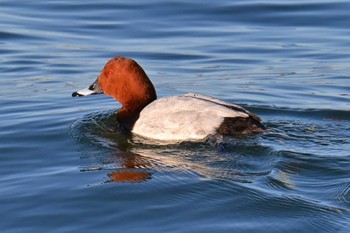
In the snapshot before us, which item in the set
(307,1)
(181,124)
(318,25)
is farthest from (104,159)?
(307,1)

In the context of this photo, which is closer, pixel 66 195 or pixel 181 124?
pixel 66 195

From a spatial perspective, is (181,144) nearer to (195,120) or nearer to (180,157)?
(195,120)

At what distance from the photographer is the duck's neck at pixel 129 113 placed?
9.55 m

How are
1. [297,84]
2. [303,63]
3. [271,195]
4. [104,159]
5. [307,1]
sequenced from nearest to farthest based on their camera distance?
[271,195], [104,159], [297,84], [303,63], [307,1]

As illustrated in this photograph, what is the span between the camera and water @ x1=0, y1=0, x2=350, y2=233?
22.7 ft

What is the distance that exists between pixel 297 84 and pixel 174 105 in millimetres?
3023

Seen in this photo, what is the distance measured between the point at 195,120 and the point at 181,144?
267 mm

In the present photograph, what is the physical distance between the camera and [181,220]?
6699 mm

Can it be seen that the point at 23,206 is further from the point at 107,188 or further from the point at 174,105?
the point at 174,105

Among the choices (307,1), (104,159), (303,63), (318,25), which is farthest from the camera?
(307,1)

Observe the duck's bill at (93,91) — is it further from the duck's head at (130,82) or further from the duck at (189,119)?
the duck at (189,119)

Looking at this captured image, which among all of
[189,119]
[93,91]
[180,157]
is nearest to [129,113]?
[93,91]

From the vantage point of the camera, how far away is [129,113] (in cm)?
965

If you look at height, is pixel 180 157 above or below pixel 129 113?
below
